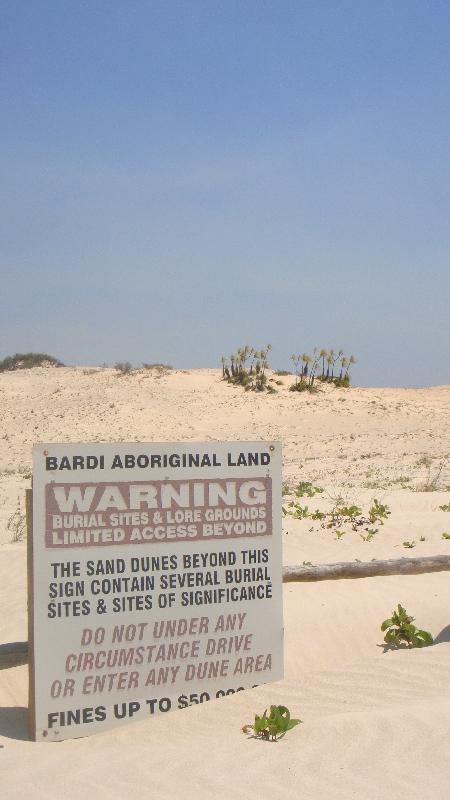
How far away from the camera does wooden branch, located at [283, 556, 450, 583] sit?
691 cm

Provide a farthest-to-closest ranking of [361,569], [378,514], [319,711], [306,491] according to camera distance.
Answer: [306,491] < [378,514] < [361,569] < [319,711]

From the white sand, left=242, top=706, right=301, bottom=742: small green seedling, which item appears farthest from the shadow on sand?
left=242, top=706, right=301, bottom=742: small green seedling

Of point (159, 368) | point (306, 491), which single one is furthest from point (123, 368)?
point (306, 491)

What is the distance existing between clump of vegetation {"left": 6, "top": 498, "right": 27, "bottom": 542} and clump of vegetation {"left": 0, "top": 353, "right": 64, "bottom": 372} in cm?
3793

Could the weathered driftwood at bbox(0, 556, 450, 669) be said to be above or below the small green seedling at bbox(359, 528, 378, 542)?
above

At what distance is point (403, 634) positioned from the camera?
711 cm

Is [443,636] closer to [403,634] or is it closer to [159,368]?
[403,634]

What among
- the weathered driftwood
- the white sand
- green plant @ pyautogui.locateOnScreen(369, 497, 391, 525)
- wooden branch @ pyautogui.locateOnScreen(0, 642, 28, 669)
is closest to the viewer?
the white sand

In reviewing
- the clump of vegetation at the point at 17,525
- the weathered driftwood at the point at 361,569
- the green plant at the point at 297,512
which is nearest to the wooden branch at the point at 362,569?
the weathered driftwood at the point at 361,569

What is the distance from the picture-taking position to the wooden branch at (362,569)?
691 cm

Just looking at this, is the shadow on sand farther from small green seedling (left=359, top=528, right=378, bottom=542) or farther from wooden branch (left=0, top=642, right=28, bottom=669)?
wooden branch (left=0, top=642, right=28, bottom=669)

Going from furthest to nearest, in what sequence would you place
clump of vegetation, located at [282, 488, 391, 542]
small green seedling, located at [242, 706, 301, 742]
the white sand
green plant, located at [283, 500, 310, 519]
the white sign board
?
green plant, located at [283, 500, 310, 519], clump of vegetation, located at [282, 488, 391, 542], the white sign board, small green seedling, located at [242, 706, 301, 742], the white sand

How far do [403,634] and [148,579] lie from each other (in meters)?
2.77

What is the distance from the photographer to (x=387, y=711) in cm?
491
